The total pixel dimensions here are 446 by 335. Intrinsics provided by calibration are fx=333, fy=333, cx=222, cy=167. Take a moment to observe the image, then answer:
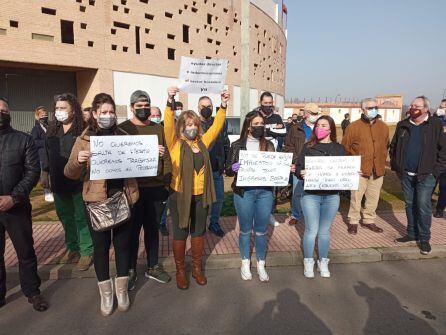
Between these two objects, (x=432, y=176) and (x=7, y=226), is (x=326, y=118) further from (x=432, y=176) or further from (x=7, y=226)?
(x=7, y=226)

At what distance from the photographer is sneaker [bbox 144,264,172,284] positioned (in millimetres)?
3966

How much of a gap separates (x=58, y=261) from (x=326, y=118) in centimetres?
382

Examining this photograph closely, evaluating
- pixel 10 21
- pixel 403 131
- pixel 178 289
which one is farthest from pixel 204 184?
pixel 10 21

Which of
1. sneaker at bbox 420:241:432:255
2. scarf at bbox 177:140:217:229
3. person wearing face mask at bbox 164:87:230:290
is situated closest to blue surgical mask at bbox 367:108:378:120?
sneaker at bbox 420:241:432:255

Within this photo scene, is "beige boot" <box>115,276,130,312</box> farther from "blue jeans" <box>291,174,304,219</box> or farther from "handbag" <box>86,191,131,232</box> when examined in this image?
"blue jeans" <box>291,174,304,219</box>

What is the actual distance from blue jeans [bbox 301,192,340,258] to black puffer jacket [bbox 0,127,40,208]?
2.97m

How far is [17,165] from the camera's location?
318 centimetres

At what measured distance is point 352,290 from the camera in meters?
3.81

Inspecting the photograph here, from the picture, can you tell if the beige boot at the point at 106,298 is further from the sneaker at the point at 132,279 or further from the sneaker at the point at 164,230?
the sneaker at the point at 164,230

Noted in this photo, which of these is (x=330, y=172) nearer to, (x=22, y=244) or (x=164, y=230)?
(x=164, y=230)

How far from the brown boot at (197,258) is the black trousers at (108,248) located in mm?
797

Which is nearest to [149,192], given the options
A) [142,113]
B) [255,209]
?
[142,113]

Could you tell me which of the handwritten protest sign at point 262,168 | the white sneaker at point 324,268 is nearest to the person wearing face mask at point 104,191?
the handwritten protest sign at point 262,168

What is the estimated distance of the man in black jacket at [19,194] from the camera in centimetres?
311
